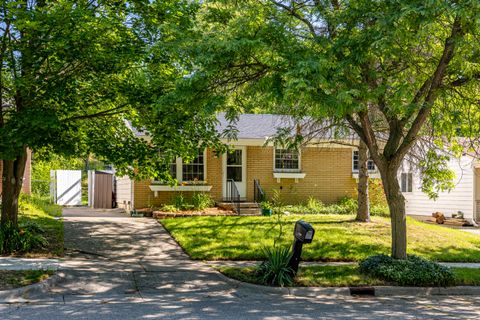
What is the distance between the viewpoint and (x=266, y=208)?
1853 cm

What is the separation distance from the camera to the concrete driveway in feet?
24.6

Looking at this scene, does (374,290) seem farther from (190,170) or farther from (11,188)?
(190,170)

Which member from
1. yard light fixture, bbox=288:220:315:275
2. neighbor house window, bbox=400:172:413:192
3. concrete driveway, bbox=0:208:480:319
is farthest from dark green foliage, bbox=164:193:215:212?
neighbor house window, bbox=400:172:413:192

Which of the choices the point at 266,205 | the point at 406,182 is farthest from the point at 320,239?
the point at 406,182

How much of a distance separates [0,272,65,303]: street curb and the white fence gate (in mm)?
21997

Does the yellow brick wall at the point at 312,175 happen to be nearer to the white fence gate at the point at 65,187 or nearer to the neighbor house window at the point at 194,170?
the neighbor house window at the point at 194,170

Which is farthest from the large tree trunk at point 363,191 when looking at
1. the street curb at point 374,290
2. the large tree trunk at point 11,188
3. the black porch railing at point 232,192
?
the large tree trunk at point 11,188

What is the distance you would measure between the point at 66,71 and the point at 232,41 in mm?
4390

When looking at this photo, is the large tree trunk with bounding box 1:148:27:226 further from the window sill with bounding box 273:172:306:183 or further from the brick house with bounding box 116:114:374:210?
the window sill with bounding box 273:172:306:183

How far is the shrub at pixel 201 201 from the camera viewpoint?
18859 mm

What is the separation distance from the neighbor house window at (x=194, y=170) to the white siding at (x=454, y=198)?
875 cm

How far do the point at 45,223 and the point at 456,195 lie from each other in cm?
1687

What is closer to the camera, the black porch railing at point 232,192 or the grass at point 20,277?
the grass at point 20,277

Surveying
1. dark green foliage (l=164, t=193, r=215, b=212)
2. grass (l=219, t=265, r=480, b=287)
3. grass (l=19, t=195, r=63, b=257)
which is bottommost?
grass (l=219, t=265, r=480, b=287)
